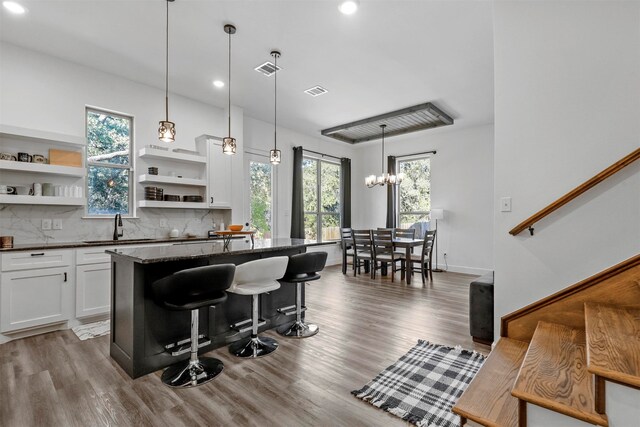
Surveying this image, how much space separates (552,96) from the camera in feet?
7.88

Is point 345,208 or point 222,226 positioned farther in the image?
point 345,208

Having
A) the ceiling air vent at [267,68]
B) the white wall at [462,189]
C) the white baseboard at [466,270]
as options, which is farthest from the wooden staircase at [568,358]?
the white wall at [462,189]

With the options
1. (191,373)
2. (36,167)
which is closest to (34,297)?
(36,167)

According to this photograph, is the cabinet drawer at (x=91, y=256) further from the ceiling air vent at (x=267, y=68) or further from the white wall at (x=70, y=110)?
the ceiling air vent at (x=267, y=68)

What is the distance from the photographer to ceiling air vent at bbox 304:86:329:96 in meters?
4.61

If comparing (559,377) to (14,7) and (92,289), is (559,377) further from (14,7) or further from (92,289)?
(14,7)

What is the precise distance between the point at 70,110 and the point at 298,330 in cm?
397

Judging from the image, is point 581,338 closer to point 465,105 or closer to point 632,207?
point 632,207

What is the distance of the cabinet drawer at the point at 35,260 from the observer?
9.80 feet

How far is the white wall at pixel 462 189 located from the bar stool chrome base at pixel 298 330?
15.0 feet

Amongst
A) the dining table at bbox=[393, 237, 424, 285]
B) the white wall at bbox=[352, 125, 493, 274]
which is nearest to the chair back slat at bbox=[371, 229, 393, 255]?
the dining table at bbox=[393, 237, 424, 285]

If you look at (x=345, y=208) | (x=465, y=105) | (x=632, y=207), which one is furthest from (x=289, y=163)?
(x=632, y=207)

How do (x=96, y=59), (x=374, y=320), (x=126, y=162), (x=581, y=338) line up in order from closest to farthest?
(x=581, y=338) → (x=374, y=320) → (x=96, y=59) → (x=126, y=162)

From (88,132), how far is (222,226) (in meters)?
2.27
